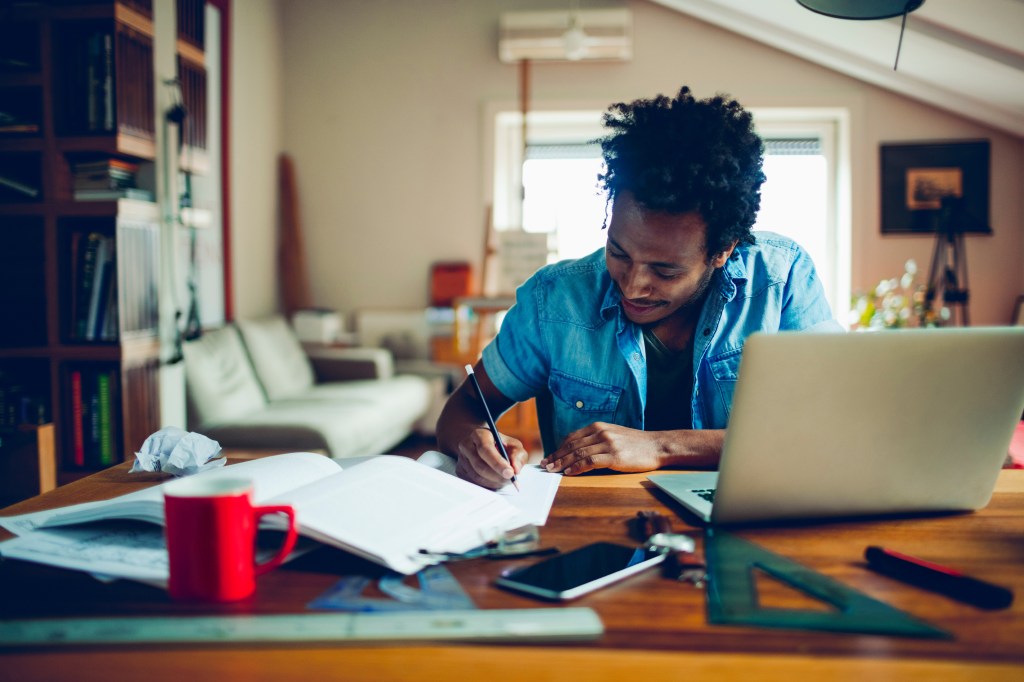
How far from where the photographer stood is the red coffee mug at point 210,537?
646 millimetres

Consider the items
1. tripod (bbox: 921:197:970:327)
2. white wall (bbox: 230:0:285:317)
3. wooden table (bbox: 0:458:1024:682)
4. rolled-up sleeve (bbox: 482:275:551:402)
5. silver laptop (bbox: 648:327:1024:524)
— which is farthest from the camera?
white wall (bbox: 230:0:285:317)

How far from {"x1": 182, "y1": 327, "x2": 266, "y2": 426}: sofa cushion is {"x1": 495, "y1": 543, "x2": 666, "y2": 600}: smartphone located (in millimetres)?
2700

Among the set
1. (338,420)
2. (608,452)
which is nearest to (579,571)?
(608,452)

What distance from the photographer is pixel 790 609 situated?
2.13 feet

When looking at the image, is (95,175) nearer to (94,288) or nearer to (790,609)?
(94,288)

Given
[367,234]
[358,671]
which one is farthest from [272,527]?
[367,234]

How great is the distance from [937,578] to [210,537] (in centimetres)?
65

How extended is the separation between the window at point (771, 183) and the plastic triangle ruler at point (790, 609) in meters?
3.89

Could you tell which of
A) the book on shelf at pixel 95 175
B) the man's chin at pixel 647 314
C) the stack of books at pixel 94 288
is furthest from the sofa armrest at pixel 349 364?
the man's chin at pixel 647 314

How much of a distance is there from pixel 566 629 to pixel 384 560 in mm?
203

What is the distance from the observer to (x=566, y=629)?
0.60 m

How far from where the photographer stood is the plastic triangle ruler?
24.2 inches

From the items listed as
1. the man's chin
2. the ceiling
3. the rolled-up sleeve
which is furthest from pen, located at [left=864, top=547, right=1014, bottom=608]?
the ceiling

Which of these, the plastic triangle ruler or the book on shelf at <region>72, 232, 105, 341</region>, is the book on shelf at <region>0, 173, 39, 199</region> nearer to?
the book on shelf at <region>72, 232, 105, 341</region>
